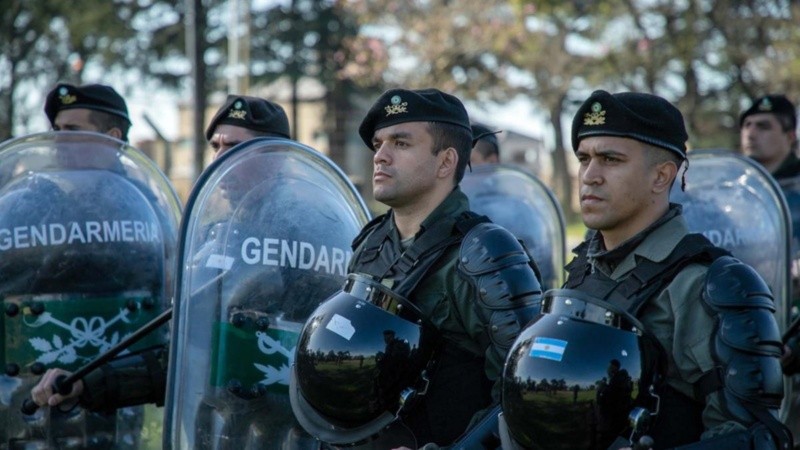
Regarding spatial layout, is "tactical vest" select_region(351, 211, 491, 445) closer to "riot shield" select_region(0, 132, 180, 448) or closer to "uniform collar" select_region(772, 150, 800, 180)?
"riot shield" select_region(0, 132, 180, 448)

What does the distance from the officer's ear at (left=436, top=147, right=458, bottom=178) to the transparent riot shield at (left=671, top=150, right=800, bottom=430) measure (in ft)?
6.83

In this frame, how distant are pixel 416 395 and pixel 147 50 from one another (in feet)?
89.0

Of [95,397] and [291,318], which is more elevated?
[291,318]

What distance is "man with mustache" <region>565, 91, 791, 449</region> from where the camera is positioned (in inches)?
108

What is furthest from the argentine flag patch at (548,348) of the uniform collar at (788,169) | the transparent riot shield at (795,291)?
the uniform collar at (788,169)

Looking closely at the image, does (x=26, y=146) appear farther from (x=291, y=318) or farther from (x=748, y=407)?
(x=748, y=407)

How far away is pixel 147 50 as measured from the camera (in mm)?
29312

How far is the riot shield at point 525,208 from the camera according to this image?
267 inches

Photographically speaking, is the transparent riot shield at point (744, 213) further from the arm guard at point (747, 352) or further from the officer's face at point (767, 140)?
the arm guard at point (747, 352)

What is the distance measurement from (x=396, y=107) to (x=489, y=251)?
68 centimetres

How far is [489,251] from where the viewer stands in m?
3.41

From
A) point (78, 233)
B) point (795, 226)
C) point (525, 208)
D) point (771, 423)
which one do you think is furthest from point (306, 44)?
point (771, 423)

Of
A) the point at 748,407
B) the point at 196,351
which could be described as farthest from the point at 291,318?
the point at 748,407

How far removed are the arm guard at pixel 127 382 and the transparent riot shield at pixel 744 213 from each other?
8.56 feet
